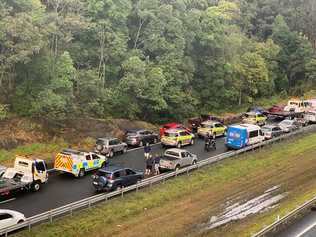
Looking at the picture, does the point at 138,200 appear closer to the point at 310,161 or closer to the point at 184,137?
the point at 184,137

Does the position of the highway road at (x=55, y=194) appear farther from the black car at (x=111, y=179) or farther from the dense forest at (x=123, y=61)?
the dense forest at (x=123, y=61)

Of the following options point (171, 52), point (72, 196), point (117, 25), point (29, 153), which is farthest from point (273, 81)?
point (72, 196)

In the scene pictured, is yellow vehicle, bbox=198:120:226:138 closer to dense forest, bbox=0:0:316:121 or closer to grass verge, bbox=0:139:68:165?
dense forest, bbox=0:0:316:121

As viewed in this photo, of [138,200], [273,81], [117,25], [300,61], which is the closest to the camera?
[138,200]

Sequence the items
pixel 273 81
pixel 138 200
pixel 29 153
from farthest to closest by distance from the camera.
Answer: pixel 273 81 → pixel 29 153 → pixel 138 200

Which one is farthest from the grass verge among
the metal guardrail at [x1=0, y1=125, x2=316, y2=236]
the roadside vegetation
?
the roadside vegetation

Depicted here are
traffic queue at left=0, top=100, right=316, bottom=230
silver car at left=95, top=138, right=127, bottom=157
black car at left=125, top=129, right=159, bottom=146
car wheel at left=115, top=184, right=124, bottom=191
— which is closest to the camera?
traffic queue at left=0, top=100, right=316, bottom=230

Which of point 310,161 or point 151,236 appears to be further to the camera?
point 310,161
